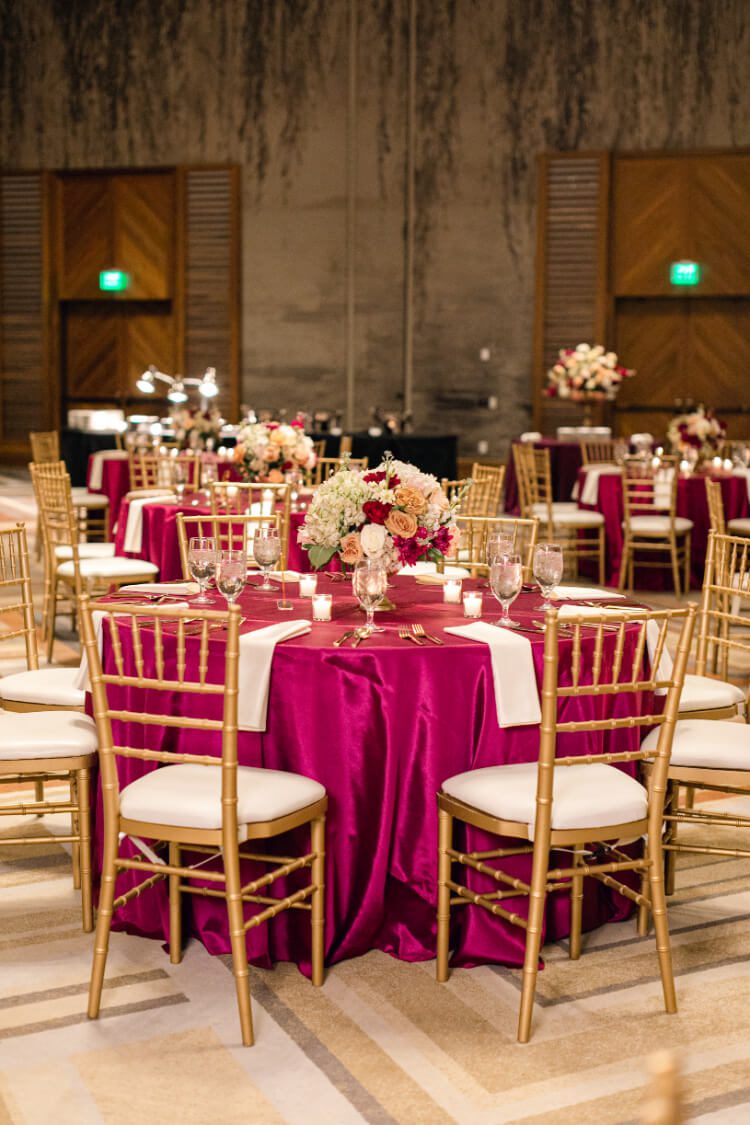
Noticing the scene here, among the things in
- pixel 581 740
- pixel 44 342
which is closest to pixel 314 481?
pixel 581 740

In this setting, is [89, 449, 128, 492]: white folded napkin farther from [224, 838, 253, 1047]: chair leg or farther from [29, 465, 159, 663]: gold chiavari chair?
[224, 838, 253, 1047]: chair leg

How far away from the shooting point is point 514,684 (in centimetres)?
314

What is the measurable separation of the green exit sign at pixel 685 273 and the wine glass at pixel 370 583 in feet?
39.0

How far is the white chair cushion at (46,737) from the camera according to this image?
3.27 metres

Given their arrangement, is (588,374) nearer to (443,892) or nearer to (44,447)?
(44,447)

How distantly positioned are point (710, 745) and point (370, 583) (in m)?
0.95

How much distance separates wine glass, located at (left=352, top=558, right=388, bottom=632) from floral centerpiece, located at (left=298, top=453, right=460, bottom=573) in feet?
0.35

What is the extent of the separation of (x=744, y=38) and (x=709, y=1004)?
43.2 ft

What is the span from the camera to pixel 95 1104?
8.25 feet

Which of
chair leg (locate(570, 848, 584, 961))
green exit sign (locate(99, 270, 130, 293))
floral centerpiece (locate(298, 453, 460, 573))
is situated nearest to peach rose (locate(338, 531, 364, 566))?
floral centerpiece (locate(298, 453, 460, 573))

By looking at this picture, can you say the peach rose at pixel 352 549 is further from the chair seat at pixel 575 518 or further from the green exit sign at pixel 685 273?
the green exit sign at pixel 685 273

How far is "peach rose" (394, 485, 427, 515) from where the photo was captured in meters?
3.49

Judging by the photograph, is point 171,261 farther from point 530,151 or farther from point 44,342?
point 530,151

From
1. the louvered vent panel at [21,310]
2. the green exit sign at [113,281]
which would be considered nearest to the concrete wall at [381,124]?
the louvered vent panel at [21,310]
